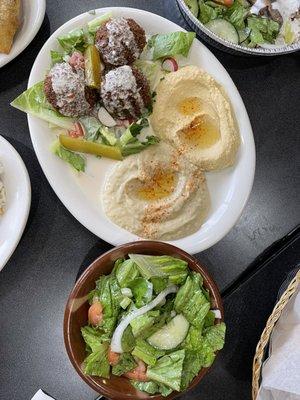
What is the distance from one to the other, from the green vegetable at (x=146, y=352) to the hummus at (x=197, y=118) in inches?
28.5

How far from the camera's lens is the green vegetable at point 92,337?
1.95 metres

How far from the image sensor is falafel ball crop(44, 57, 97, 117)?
2090 mm

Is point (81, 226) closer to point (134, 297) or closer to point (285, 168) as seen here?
point (134, 297)

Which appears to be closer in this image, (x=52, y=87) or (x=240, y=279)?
(x=52, y=87)

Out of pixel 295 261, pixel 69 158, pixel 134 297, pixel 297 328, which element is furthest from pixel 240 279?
pixel 69 158

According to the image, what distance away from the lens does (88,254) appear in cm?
226

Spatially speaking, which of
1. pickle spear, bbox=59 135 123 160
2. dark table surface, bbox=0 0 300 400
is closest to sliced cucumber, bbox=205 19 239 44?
dark table surface, bbox=0 0 300 400

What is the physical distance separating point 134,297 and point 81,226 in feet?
1.35

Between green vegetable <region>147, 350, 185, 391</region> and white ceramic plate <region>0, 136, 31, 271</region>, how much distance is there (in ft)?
2.11

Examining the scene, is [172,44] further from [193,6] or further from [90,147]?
[90,147]

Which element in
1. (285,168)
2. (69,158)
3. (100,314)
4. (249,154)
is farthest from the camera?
(285,168)

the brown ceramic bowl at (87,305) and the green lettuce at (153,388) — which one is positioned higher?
the brown ceramic bowl at (87,305)

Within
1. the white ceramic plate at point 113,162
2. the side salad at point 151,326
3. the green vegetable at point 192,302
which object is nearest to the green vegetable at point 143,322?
the side salad at point 151,326

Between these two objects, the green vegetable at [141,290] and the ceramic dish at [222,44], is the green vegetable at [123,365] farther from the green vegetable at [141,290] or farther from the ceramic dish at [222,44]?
the ceramic dish at [222,44]
